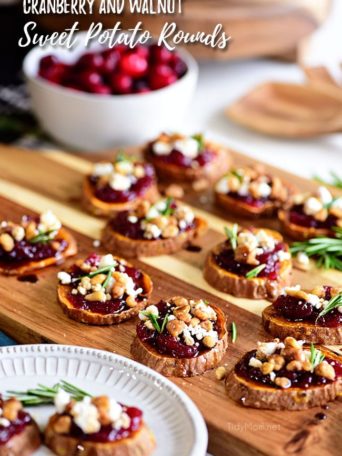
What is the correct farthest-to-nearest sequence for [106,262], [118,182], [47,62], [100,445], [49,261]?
1. [47,62]
2. [118,182]
3. [49,261]
4. [106,262]
5. [100,445]

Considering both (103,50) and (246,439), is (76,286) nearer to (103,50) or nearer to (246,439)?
(246,439)

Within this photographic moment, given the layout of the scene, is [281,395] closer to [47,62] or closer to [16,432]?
[16,432]

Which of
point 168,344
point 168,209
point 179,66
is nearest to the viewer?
point 168,344

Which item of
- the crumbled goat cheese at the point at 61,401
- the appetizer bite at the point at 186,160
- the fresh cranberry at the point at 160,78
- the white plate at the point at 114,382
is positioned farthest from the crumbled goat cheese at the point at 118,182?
the crumbled goat cheese at the point at 61,401

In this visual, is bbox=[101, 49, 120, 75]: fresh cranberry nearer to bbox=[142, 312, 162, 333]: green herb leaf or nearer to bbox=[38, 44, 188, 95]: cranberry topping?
bbox=[38, 44, 188, 95]: cranberry topping

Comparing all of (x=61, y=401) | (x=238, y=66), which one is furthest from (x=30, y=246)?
(x=238, y=66)

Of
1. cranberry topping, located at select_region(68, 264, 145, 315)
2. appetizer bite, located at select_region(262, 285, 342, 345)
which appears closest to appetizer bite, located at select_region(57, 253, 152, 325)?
cranberry topping, located at select_region(68, 264, 145, 315)

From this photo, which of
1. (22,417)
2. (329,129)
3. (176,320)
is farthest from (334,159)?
(22,417)

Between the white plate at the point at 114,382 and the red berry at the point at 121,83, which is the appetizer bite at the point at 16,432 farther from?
the red berry at the point at 121,83
